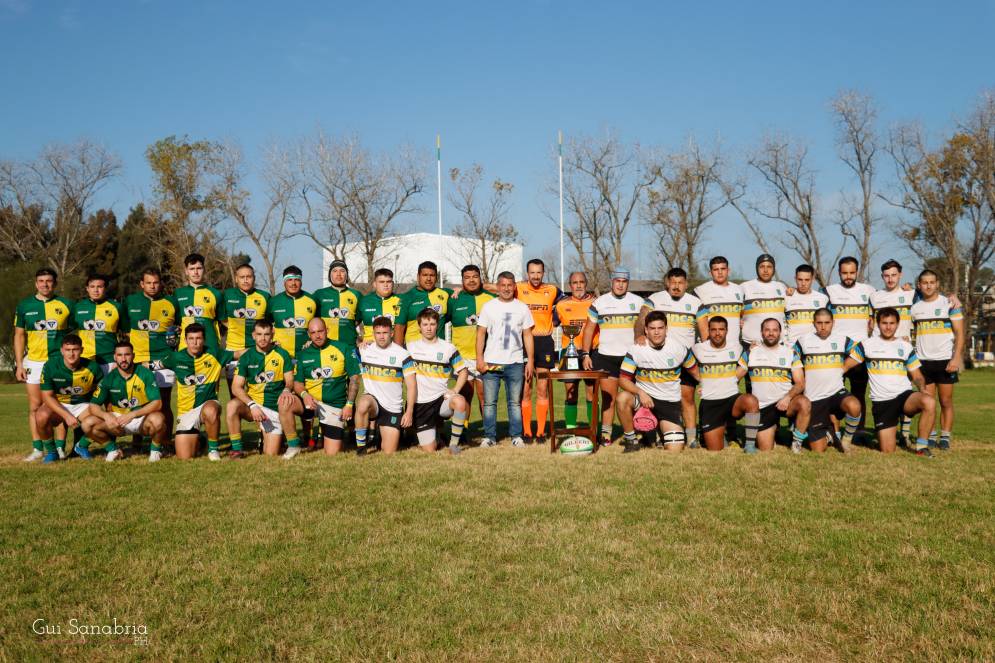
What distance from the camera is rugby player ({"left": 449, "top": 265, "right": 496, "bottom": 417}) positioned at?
8336mm

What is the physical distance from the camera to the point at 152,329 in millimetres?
8047

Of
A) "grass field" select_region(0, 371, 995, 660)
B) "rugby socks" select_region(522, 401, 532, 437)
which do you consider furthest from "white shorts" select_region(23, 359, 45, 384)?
"rugby socks" select_region(522, 401, 532, 437)

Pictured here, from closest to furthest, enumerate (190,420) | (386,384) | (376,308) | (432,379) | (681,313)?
1. (190,420)
2. (386,384)
3. (432,379)
4. (681,313)
5. (376,308)

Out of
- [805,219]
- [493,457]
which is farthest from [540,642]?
[805,219]

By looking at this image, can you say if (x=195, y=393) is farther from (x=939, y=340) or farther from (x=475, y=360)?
(x=939, y=340)

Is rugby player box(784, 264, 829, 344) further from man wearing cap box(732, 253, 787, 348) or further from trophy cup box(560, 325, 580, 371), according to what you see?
trophy cup box(560, 325, 580, 371)

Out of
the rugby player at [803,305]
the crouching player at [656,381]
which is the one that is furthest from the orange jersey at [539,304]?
the rugby player at [803,305]

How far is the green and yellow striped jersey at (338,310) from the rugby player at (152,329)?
1.66 meters

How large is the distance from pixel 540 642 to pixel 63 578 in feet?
8.77

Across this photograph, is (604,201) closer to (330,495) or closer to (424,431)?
(424,431)

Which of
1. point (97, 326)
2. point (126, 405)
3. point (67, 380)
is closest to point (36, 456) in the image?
point (67, 380)

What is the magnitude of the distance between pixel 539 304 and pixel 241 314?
3.54 meters

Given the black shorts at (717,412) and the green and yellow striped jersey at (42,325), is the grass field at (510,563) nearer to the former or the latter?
the black shorts at (717,412)

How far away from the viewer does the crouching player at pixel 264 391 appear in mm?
7562
